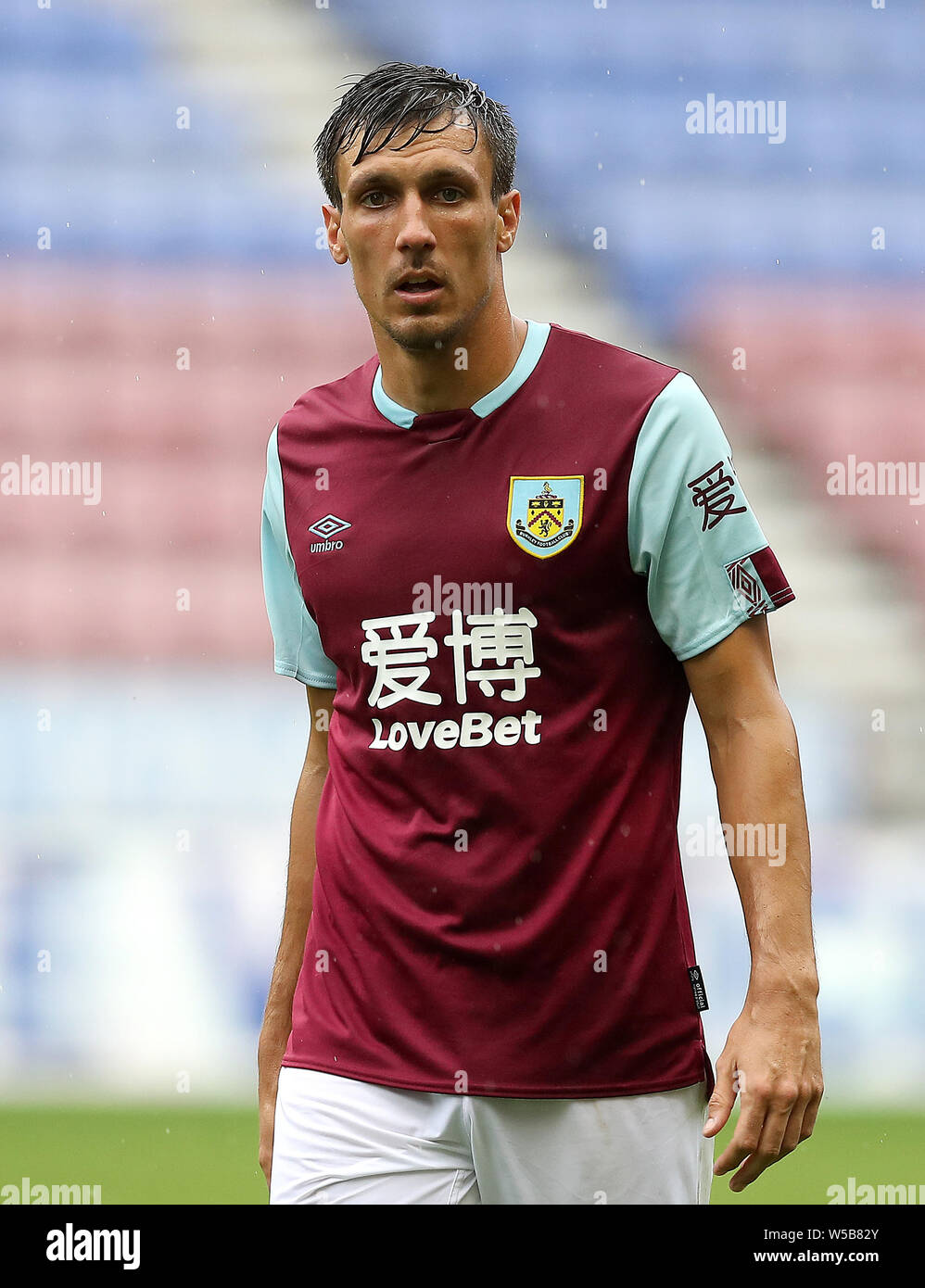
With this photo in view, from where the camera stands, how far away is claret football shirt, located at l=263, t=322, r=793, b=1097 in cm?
154

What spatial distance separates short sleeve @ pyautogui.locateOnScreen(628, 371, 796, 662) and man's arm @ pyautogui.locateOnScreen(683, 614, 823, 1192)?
0.03 meters

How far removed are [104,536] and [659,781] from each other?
320cm

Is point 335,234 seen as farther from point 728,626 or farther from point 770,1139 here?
point 770,1139

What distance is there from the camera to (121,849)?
411 cm

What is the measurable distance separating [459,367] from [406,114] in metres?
0.31

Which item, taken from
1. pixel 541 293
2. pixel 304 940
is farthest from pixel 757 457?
pixel 304 940

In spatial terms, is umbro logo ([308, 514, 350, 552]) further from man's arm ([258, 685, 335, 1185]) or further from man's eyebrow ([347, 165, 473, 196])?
man's eyebrow ([347, 165, 473, 196])

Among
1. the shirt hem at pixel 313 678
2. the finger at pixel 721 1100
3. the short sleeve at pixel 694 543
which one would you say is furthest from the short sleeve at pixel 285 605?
the finger at pixel 721 1100

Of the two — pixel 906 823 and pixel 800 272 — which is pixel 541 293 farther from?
pixel 906 823

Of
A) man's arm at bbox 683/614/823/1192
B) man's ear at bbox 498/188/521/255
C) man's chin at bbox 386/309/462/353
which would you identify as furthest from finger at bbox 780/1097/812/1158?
man's ear at bbox 498/188/521/255

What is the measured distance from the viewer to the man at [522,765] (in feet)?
5.06

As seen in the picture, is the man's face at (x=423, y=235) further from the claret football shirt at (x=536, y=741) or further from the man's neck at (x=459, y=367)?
the claret football shirt at (x=536, y=741)

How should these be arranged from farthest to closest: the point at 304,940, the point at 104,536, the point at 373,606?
the point at 104,536
the point at 304,940
the point at 373,606

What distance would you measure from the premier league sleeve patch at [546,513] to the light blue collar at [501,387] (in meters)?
0.13
